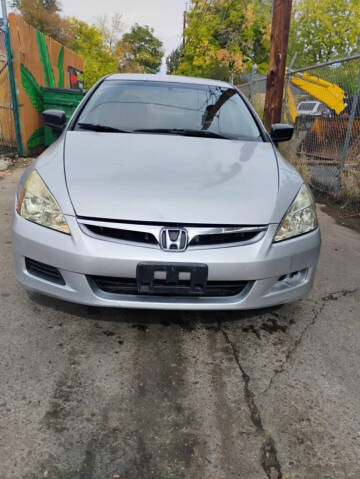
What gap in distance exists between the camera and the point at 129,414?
157 cm

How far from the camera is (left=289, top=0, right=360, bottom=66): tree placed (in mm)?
28797

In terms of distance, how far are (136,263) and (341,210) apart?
14.6 ft

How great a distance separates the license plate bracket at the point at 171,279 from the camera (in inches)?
67.6

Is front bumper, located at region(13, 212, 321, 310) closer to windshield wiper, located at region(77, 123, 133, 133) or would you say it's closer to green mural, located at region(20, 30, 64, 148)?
windshield wiper, located at region(77, 123, 133, 133)

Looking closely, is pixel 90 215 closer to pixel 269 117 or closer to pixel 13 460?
pixel 13 460

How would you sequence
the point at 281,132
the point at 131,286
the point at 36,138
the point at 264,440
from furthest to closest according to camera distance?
the point at 36,138 < the point at 281,132 < the point at 131,286 < the point at 264,440

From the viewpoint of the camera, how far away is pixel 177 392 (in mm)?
1707

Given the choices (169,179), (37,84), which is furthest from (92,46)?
(169,179)

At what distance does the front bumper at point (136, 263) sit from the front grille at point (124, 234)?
0.05 metres

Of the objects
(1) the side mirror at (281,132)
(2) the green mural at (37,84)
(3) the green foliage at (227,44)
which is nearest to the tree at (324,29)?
(3) the green foliage at (227,44)

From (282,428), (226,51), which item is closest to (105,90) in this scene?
(282,428)

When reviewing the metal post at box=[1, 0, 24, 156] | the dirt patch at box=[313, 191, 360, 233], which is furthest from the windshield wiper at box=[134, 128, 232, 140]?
the metal post at box=[1, 0, 24, 156]

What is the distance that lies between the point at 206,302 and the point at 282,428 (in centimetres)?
63

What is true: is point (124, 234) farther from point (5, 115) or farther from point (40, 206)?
point (5, 115)
